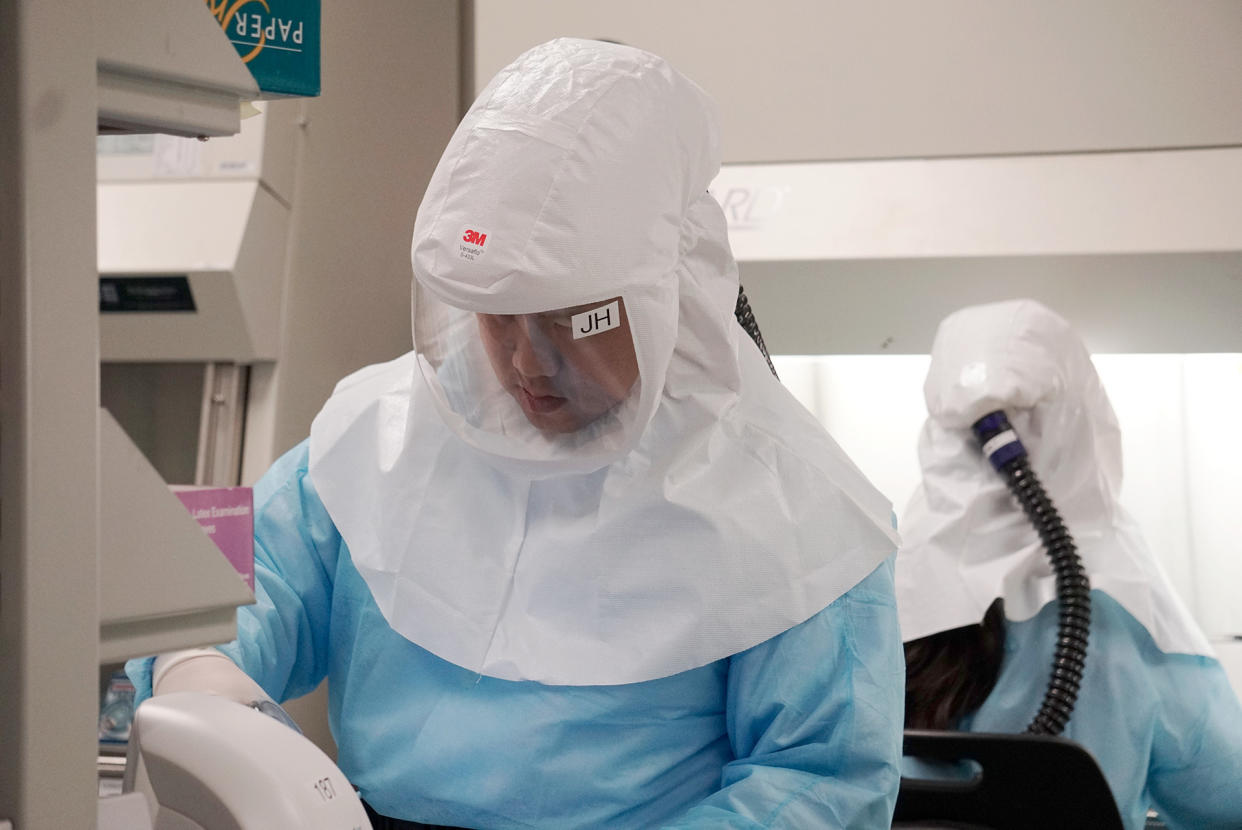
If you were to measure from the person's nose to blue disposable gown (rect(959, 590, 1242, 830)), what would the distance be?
3.92 feet

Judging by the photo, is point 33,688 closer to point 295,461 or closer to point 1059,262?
point 295,461

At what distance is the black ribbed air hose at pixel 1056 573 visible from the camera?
170cm

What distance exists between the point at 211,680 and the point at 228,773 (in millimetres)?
220

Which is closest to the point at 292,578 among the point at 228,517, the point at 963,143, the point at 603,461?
the point at 603,461

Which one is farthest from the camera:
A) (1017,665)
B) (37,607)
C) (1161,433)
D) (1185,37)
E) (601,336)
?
(1161,433)

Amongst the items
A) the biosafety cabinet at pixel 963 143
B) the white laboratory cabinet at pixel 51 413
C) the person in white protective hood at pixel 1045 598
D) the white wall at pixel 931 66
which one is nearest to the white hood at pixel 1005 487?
the person in white protective hood at pixel 1045 598

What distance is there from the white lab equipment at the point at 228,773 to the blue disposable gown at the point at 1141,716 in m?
1.45

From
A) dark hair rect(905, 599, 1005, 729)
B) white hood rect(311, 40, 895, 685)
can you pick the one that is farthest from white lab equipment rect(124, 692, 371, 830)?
dark hair rect(905, 599, 1005, 729)

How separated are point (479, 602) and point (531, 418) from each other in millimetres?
187

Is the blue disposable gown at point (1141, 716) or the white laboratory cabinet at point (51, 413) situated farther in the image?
the blue disposable gown at point (1141, 716)

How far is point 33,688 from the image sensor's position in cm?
44

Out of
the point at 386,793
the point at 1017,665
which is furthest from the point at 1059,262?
the point at 386,793

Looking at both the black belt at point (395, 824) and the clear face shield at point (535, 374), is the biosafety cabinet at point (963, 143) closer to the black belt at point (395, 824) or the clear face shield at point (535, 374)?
the clear face shield at point (535, 374)

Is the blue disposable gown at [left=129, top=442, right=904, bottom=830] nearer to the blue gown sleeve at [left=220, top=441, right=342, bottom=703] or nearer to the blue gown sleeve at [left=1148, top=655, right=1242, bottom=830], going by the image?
the blue gown sleeve at [left=220, top=441, right=342, bottom=703]
